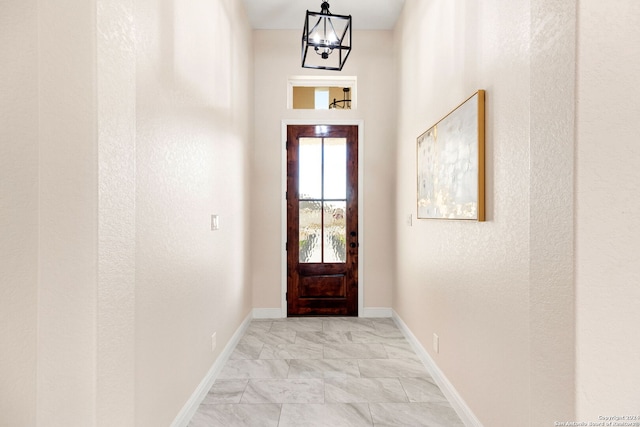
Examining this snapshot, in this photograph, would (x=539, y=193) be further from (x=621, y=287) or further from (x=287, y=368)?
(x=287, y=368)

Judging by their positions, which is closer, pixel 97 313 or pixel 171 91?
pixel 97 313

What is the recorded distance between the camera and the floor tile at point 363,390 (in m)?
2.35

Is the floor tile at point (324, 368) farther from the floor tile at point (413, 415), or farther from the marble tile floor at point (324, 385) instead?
the floor tile at point (413, 415)

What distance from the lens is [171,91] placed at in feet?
6.11

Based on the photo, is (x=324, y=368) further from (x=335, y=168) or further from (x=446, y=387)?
(x=335, y=168)

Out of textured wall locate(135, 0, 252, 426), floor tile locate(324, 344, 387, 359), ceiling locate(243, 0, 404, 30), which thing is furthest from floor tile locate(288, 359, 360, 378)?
ceiling locate(243, 0, 404, 30)

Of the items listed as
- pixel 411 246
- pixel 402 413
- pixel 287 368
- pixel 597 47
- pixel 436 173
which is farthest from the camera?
pixel 411 246

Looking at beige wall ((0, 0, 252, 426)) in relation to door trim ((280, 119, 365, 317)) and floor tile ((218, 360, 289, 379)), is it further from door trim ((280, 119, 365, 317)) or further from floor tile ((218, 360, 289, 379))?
door trim ((280, 119, 365, 317))

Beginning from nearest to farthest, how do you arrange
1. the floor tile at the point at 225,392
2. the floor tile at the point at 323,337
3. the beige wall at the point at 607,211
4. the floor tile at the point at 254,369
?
the beige wall at the point at 607,211, the floor tile at the point at 225,392, the floor tile at the point at 254,369, the floor tile at the point at 323,337

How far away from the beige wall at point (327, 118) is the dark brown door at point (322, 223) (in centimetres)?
15

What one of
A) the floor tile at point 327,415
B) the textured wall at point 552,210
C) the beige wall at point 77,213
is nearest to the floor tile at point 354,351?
the floor tile at point 327,415

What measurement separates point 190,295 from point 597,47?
7.26 ft

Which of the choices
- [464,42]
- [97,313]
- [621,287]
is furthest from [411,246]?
[97,313]

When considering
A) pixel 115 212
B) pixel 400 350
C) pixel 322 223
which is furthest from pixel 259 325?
pixel 115 212
